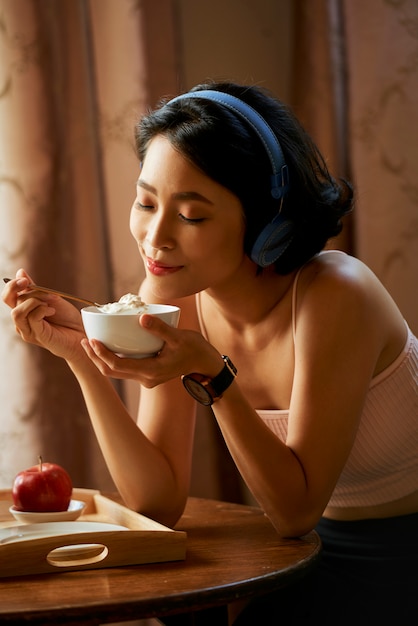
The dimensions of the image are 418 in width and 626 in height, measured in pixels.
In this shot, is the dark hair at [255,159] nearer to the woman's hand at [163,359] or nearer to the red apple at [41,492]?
the woman's hand at [163,359]

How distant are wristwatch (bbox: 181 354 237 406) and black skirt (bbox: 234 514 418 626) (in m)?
0.32

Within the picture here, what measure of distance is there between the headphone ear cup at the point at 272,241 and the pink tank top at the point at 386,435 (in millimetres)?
92

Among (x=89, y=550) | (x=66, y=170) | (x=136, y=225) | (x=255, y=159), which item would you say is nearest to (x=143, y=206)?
(x=136, y=225)

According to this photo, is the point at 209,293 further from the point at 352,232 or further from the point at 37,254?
the point at 352,232

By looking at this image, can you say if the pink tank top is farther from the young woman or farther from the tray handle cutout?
the tray handle cutout

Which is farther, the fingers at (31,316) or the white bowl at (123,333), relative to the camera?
the fingers at (31,316)

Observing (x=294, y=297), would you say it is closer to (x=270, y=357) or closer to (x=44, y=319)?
(x=270, y=357)

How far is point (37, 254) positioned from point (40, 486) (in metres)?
0.67

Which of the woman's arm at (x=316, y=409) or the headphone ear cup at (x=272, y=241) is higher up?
the headphone ear cup at (x=272, y=241)

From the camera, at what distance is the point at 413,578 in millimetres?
1335

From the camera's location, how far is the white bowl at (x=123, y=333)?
1.12m

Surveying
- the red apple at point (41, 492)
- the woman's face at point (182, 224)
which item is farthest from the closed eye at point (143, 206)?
the red apple at point (41, 492)

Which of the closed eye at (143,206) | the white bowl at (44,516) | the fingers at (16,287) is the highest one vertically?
the closed eye at (143,206)

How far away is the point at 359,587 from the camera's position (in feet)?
4.39
